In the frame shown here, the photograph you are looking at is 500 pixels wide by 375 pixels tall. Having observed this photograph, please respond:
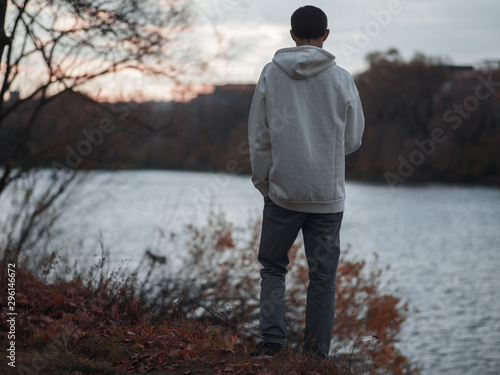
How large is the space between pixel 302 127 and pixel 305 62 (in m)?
0.35

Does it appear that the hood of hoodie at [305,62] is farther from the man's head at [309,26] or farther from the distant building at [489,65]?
the distant building at [489,65]

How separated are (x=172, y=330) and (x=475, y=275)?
1626 centimetres

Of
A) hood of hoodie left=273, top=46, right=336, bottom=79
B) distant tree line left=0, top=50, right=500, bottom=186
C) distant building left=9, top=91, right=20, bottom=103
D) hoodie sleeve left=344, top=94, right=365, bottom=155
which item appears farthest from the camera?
distant tree line left=0, top=50, right=500, bottom=186

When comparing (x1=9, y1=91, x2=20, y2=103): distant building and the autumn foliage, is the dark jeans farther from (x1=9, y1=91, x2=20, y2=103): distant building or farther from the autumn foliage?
(x1=9, y1=91, x2=20, y2=103): distant building

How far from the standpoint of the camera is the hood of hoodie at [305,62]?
3012 millimetres

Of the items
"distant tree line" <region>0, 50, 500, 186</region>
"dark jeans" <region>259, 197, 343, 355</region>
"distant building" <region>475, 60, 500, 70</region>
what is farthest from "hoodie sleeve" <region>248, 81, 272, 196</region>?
"distant building" <region>475, 60, 500, 70</region>

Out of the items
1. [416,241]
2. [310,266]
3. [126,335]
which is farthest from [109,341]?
[416,241]

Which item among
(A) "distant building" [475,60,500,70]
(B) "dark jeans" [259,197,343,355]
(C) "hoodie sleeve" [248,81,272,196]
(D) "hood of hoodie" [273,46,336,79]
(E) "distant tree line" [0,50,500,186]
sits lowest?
(B) "dark jeans" [259,197,343,355]

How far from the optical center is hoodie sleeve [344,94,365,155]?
316 cm

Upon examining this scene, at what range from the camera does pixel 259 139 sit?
3088 millimetres

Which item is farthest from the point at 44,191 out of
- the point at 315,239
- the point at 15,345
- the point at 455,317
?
the point at 455,317

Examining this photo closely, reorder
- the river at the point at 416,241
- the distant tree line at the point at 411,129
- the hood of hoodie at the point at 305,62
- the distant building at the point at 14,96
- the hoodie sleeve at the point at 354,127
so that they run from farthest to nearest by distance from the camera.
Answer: the distant tree line at the point at 411,129, the river at the point at 416,241, the distant building at the point at 14,96, the hoodie sleeve at the point at 354,127, the hood of hoodie at the point at 305,62

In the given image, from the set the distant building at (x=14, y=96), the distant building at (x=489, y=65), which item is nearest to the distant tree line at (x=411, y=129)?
the distant building at (x=489, y=65)

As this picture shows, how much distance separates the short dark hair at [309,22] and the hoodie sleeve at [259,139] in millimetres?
382
